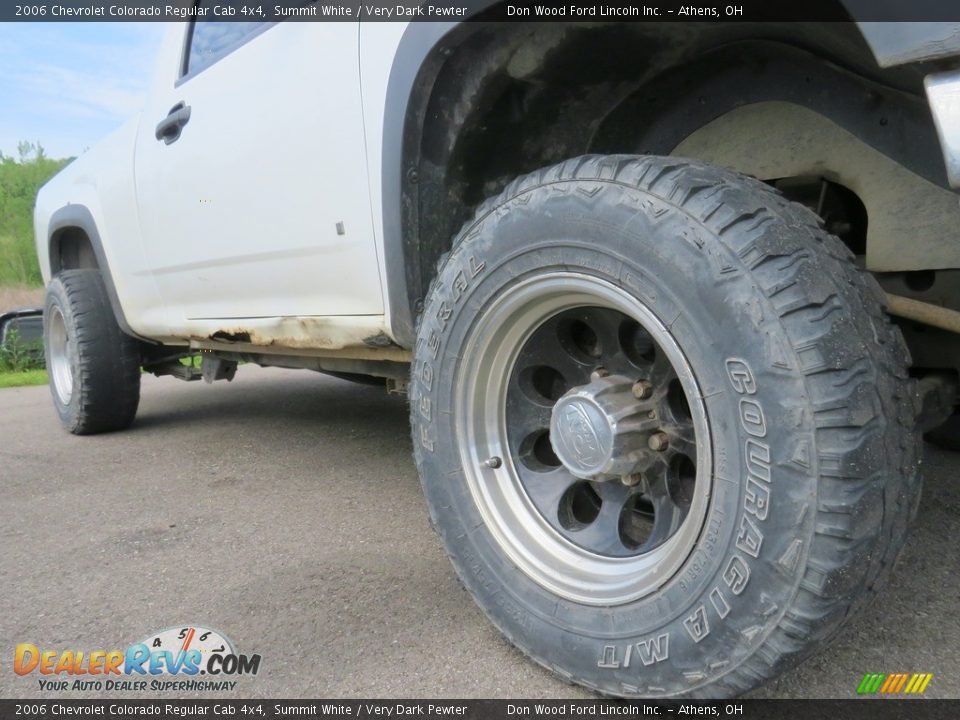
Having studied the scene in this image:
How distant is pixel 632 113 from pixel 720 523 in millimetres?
1184

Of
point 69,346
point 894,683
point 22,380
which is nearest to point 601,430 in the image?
point 894,683

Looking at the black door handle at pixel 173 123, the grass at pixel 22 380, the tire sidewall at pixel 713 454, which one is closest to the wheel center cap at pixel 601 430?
the tire sidewall at pixel 713 454

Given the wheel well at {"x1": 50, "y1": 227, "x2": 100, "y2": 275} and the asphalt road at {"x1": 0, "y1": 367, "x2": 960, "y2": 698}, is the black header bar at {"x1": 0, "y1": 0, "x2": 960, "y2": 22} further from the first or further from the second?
the wheel well at {"x1": 50, "y1": 227, "x2": 100, "y2": 275}

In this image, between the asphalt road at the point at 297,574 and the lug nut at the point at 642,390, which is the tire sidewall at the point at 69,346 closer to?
the asphalt road at the point at 297,574

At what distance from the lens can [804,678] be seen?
52.9 inches

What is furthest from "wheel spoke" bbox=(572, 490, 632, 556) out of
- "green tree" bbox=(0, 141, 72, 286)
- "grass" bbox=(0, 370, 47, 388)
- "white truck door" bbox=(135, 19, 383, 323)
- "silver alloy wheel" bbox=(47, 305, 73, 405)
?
"green tree" bbox=(0, 141, 72, 286)

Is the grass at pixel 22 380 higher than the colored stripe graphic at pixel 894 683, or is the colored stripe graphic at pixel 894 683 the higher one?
the colored stripe graphic at pixel 894 683

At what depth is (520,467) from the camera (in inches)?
62.4

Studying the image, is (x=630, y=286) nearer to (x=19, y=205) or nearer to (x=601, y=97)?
(x=601, y=97)

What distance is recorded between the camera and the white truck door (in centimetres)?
197

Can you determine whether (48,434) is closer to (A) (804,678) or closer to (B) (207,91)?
(B) (207,91)

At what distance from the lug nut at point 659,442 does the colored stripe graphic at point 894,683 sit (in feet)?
1.82

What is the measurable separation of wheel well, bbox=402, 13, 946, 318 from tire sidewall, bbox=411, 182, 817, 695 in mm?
410

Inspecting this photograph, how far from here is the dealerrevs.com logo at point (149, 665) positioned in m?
1.47
